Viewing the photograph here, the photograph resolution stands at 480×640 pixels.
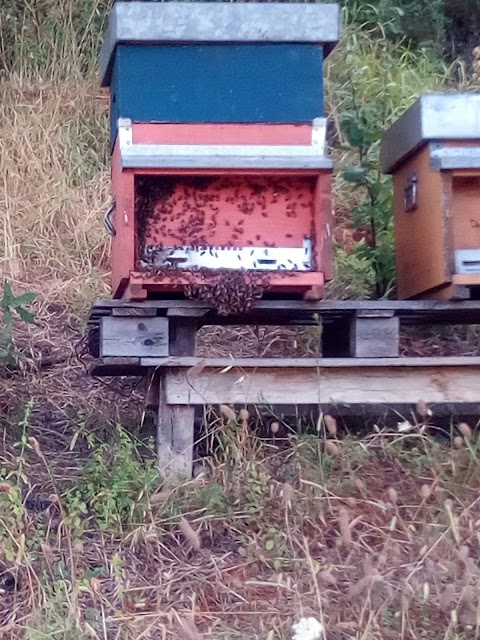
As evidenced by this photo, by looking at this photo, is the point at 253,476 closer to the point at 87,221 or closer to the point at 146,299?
the point at 146,299

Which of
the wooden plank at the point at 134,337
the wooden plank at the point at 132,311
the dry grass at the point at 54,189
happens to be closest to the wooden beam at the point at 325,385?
the wooden plank at the point at 134,337

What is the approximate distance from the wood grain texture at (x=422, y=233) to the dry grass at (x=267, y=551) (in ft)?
1.93

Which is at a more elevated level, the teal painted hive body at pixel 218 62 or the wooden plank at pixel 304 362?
the teal painted hive body at pixel 218 62

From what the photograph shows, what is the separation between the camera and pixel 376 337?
347 cm

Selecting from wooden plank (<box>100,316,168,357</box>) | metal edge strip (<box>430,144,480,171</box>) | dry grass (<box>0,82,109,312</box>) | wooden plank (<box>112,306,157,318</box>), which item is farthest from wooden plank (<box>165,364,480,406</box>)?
dry grass (<box>0,82,109,312</box>)

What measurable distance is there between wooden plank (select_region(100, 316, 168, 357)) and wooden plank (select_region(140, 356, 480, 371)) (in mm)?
37

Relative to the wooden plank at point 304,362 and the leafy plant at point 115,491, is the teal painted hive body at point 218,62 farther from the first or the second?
the leafy plant at point 115,491

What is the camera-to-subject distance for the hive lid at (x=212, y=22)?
10.9ft

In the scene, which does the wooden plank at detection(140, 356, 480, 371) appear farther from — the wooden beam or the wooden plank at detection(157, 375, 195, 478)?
the wooden plank at detection(157, 375, 195, 478)

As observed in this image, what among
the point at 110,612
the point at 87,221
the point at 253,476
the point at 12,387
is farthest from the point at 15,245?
the point at 110,612

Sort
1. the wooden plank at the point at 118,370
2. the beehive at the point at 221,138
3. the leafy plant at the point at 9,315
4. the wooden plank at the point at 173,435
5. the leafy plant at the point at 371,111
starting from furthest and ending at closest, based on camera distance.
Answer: the leafy plant at the point at 371,111 → the leafy plant at the point at 9,315 → the wooden plank at the point at 118,370 → the wooden plank at the point at 173,435 → the beehive at the point at 221,138

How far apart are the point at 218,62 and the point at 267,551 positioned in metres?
1.59

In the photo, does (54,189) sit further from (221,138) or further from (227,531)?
(227,531)

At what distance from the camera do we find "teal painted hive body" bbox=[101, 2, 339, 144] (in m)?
3.32
